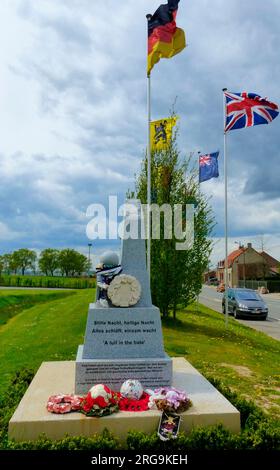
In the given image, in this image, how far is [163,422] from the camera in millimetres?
5375

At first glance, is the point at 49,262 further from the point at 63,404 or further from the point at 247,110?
the point at 63,404

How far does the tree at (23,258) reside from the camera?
8719cm

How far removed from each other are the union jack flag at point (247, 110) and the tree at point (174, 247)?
295cm

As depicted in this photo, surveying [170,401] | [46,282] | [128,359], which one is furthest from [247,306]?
[46,282]

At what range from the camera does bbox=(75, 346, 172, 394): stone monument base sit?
21.1 feet

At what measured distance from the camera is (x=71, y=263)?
8450cm

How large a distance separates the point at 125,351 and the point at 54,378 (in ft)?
5.13

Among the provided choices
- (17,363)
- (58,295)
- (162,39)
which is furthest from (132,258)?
(58,295)

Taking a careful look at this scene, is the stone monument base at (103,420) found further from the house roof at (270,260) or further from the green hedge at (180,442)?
the house roof at (270,260)

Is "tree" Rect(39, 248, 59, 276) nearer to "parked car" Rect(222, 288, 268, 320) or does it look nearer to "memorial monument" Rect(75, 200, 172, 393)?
"parked car" Rect(222, 288, 268, 320)

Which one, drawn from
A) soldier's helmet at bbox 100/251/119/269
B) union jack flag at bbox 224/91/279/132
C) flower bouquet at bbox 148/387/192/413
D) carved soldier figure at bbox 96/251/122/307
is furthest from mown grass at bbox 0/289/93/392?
union jack flag at bbox 224/91/279/132

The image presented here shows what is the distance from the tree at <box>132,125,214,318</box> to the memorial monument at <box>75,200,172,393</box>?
985 cm

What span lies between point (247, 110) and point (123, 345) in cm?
1172
